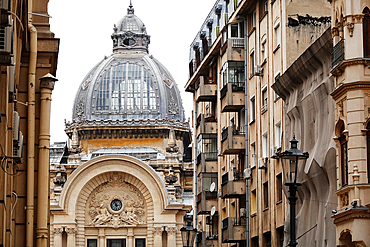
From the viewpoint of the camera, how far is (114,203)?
7938cm

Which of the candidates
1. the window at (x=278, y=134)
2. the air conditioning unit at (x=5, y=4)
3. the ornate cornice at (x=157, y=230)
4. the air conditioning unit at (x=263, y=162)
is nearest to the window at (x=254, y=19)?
the air conditioning unit at (x=263, y=162)

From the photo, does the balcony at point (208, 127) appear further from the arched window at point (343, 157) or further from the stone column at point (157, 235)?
the arched window at point (343, 157)

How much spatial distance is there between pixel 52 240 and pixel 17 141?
57230mm

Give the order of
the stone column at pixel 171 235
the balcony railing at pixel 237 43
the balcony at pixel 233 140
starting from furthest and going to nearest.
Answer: the stone column at pixel 171 235, the balcony railing at pixel 237 43, the balcony at pixel 233 140

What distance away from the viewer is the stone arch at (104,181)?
76.1 meters

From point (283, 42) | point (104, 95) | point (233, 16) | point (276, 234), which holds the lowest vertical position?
point (276, 234)

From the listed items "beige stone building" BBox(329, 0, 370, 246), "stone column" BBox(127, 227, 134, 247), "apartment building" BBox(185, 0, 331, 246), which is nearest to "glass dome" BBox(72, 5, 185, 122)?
"stone column" BBox(127, 227, 134, 247)

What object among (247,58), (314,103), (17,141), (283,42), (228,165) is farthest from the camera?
(228,165)

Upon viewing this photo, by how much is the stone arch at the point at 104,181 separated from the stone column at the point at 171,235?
1.95 ft

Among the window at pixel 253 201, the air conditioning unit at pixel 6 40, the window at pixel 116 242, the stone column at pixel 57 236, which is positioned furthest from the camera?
the window at pixel 116 242

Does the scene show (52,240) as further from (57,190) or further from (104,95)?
(104,95)

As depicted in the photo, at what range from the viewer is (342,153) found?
2280 centimetres

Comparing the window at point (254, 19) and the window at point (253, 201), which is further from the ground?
the window at point (254, 19)

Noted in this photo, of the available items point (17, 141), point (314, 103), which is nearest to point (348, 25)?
point (314, 103)
